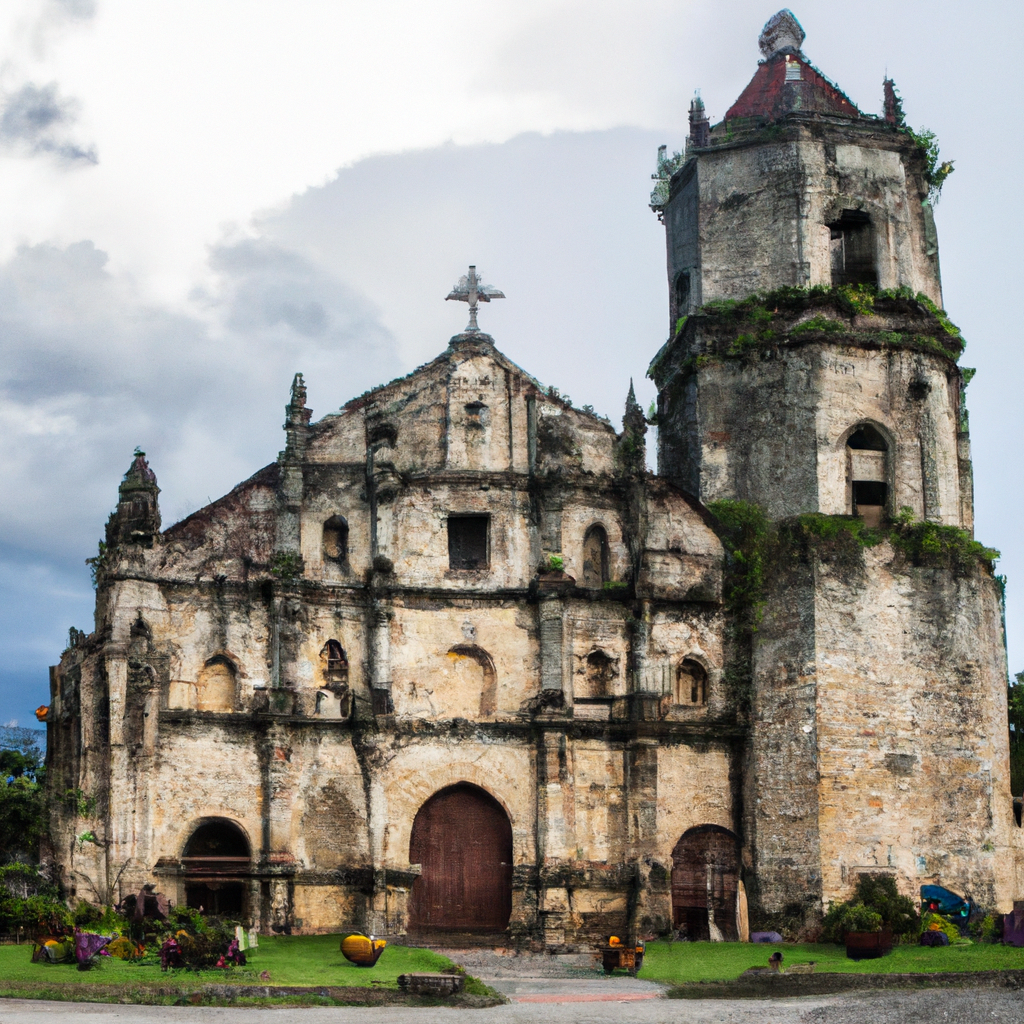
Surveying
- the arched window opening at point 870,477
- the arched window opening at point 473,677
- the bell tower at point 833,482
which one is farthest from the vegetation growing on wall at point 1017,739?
the arched window opening at point 473,677

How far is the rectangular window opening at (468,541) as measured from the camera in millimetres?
34250

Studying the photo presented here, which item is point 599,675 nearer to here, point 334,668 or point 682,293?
point 334,668

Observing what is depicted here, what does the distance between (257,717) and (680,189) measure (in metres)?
15.0

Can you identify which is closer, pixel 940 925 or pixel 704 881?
pixel 940 925

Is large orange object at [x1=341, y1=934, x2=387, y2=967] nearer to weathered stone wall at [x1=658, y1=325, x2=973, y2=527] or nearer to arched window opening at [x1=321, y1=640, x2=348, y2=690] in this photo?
arched window opening at [x1=321, y1=640, x2=348, y2=690]

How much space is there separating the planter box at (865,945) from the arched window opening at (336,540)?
1235cm

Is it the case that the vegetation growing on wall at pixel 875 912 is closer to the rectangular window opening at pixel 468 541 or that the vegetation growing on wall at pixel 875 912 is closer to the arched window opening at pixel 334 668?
the rectangular window opening at pixel 468 541

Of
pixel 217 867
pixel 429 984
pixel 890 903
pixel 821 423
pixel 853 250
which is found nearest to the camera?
pixel 429 984

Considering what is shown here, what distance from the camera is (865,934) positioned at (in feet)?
91.9

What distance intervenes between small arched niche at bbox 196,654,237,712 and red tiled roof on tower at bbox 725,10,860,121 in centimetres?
1573

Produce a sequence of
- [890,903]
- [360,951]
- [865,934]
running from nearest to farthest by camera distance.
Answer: [360,951], [865,934], [890,903]

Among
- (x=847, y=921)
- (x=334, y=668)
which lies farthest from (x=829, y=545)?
(x=334, y=668)

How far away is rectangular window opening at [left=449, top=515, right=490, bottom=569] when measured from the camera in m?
34.2

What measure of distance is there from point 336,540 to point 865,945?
12940mm
